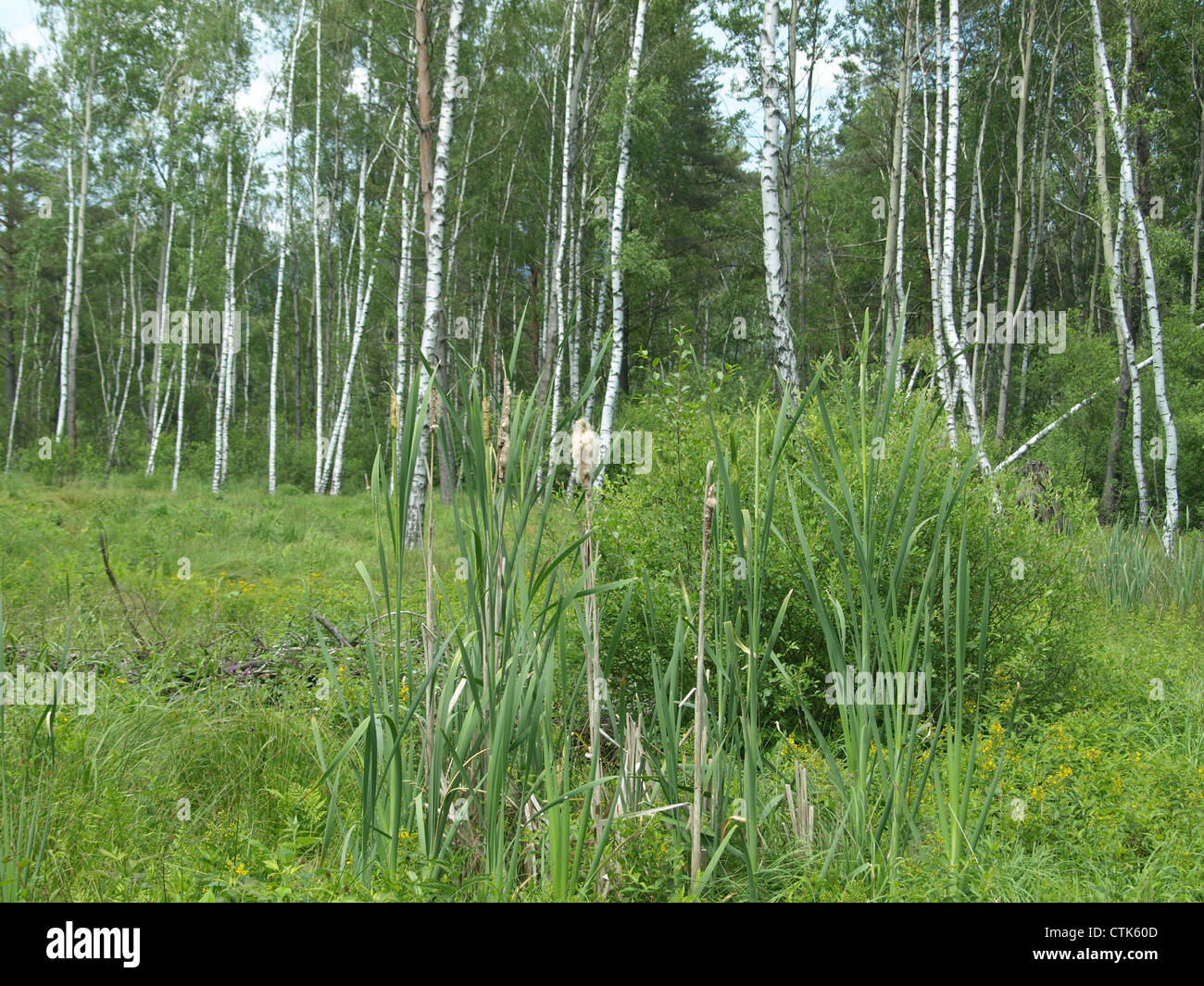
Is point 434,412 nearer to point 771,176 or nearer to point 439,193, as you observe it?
point 771,176

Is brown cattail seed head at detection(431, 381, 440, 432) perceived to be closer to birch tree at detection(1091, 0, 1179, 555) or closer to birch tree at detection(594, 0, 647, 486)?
birch tree at detection(594, 0, 647, 486)

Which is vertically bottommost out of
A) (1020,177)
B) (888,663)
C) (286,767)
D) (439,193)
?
(286,767)

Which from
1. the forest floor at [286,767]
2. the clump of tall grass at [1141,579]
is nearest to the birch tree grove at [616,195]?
the clump of tall grass at [1141,579]

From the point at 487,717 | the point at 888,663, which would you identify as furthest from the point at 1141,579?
the point at 487,717

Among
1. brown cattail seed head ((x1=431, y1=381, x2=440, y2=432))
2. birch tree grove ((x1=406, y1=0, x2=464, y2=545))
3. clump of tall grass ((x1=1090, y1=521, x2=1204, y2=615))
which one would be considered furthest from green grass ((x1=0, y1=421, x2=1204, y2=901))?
birch tree grove ((x1=406, y1=0, x2=464, y2=545))

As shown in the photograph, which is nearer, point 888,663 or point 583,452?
point 583,452

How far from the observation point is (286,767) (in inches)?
117

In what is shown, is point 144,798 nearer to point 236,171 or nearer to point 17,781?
point 17,781

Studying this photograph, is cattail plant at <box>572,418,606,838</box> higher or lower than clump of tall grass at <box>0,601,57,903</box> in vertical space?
higher

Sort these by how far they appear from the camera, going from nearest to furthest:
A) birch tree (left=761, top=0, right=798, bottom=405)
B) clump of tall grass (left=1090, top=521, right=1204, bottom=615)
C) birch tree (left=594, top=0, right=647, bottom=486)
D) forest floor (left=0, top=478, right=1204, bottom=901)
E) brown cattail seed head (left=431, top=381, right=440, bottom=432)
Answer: brown cattail seed head (left=431, top=381, right=440, bottom=432) → forest floor (left=0, top=478, right=1204, bottom=901) → clump of tall grass (left=1090, top=521, right=1204, bottom=615) → birch tree (left=761, top=0, right=798, bottom=405) → birch tree (left=594, top=0, right=647, bottom=486)

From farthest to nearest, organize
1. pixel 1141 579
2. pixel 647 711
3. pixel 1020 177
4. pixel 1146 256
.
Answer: pixel 1020 177, pixel 1146 256, pixel 1141 579, pixel 647 711

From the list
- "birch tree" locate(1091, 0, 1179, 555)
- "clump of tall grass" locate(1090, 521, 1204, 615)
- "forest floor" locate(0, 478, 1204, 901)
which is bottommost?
"forest floor" locate(0, 478, 1204, 901)

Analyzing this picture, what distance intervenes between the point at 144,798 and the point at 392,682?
156 centimetres

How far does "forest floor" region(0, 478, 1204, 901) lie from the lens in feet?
6.31
